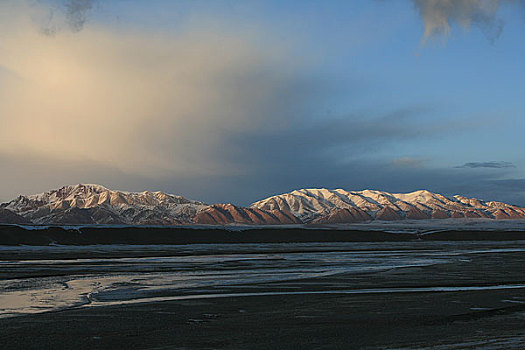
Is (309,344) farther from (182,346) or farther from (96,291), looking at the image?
(96,291)

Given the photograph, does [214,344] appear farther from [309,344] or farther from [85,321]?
[85,321]

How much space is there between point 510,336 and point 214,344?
7.72 meters

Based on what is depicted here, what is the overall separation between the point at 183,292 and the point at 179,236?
8203cm

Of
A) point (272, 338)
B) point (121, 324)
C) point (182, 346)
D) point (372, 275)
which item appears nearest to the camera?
point (182, 346)

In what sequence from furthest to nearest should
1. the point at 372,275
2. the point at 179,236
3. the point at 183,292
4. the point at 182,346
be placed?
the point at 179,236, the point at 372,275, the point at 183,292, the point at 182,346

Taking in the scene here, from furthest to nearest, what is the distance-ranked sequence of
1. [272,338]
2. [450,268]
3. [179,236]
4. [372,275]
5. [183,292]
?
[179,236]
[450,268]
[372,275]
[183,292]
[272,338]

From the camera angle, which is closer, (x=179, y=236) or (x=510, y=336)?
(x=510, y=336)

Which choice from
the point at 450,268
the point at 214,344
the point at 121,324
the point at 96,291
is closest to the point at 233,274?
the point at 96,291

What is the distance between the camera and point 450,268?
1523 inches

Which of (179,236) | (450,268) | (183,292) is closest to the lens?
(183,292)

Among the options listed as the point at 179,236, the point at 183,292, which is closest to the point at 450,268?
the point at 183,292

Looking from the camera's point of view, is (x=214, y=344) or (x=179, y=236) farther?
(x=179, y=236)

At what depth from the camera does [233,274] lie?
34.5 metres

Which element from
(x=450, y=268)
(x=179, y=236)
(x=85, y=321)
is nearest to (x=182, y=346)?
(x=85, y=321)
